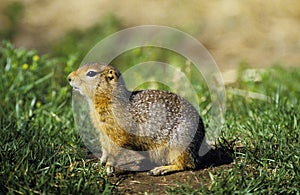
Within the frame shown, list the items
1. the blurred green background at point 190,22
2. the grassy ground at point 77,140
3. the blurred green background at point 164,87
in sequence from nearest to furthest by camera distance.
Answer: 1. the grassy ground at point 77,140
2. the blurred green background at point 164,87
3. the blurred green background at point 190,22

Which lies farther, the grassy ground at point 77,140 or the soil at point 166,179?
the soil at point 166,179

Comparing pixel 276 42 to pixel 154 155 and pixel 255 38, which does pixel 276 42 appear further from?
pixel 154 155

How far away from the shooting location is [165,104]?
4805mm

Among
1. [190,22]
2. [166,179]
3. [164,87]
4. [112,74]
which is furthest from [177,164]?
[190,22]

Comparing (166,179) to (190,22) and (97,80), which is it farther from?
(190,22)

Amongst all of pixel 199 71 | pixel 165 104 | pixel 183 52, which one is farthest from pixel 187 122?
pixel 183 52

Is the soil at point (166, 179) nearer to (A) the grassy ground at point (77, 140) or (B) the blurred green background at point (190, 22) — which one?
(A) the grassy ground at point (77, 140)

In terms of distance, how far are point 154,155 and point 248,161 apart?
734mm

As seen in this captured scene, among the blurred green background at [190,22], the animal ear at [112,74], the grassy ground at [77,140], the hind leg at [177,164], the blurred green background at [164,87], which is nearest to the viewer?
the grassy ground at [77,140]

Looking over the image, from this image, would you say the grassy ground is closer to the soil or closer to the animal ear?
the soil

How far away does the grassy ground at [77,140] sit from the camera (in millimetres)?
4277

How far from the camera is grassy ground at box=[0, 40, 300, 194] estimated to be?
428cm

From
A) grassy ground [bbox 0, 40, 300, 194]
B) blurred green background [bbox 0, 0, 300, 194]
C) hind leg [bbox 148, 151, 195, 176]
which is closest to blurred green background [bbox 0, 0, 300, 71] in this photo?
blurred green background [bbox 0, 0, 300, 194]

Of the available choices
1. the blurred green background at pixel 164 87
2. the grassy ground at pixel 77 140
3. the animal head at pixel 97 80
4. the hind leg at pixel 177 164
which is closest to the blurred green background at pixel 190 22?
the blurred green background at pixel 164 87
